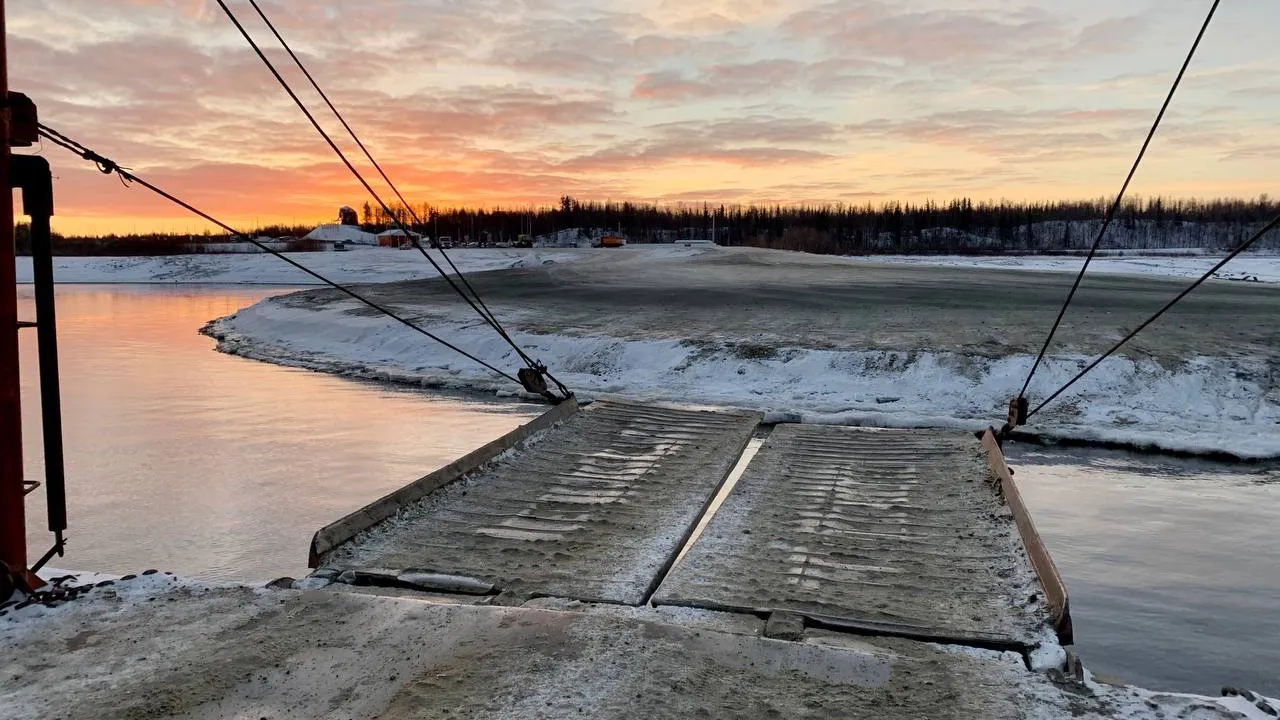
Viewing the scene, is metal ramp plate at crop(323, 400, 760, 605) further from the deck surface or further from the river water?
the river water

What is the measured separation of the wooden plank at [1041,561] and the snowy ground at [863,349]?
4.47 meters

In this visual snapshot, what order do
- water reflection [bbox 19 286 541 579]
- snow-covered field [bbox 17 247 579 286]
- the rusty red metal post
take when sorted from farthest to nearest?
snow-covered field [bbox 17 247 579 286], water reflection [bbox 19 286 541 579], the rusty red metal post

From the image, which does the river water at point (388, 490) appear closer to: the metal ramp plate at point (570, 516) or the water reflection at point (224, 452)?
the water reflection at point (224, 452)

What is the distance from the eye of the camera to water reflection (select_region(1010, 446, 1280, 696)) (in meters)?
4.46

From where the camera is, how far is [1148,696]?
3.55 meters

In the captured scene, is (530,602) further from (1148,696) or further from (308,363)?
(308,363)

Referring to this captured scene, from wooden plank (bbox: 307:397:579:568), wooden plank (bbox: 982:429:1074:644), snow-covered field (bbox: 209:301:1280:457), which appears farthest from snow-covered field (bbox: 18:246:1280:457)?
wooden plank (bbox: 982:429:1074:644)

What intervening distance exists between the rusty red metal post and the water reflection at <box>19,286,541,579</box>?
1285mm

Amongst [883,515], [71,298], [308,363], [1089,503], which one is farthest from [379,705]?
[71,298]

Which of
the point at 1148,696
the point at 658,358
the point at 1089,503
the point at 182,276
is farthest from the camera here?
the point at 182,276

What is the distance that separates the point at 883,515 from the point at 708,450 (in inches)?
83.4

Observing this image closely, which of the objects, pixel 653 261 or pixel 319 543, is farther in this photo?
pixel 653 261

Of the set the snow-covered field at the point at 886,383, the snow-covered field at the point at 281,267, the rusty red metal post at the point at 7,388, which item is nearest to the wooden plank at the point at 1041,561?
the snow-covered field at the point at 886,383

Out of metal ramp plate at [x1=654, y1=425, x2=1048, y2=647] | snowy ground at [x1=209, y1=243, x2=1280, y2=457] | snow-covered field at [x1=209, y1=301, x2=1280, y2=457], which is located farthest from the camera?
snowy ground at [x1=209, y1=243, x2=1280, y2=457]
